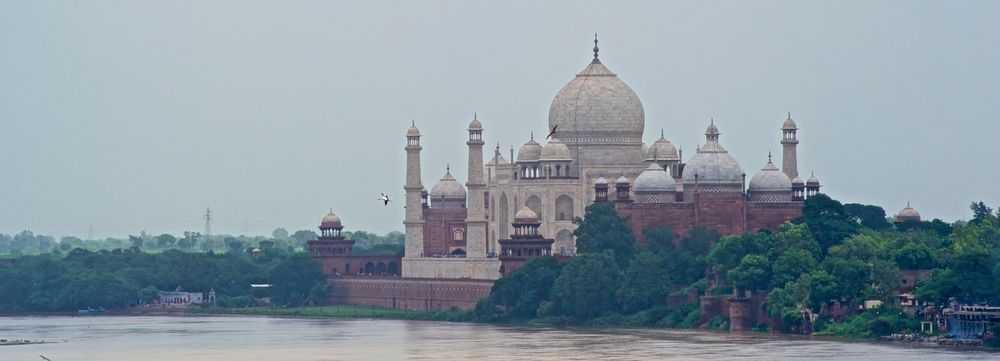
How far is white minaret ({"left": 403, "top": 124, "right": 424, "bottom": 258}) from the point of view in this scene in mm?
110688

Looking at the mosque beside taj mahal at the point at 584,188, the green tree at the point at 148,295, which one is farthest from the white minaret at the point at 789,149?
the green tree at the point at 148,295

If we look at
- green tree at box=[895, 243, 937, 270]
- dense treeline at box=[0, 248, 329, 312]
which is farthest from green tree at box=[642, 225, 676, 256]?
dense treeline at box=[0, 248, 329, 312]

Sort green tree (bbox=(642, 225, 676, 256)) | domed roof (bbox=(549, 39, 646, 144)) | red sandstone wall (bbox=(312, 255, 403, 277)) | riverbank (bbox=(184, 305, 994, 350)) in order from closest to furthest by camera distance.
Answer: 1. riverbank (bbox=(184, 305, 994, 350))
2. green tree (bbox=(642, 225, 676, 256))
3. domed roof (bbox=(549, 39, 646, 144))
4. red sandstone wall (bbox=(312, 255, 403, 277))

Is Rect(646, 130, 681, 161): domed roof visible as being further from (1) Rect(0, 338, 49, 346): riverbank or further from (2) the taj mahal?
(1) Rect(0, 338, 49, 346): riverbank

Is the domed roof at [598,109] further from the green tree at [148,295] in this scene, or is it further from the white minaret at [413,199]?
the green tree at [148,295]

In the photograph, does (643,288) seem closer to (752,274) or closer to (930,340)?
(752,274)

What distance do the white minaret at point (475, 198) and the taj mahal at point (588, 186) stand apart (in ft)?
0.13

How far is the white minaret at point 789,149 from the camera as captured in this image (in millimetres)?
107688

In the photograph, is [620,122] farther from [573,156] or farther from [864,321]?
[864,321]

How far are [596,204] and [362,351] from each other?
20.0 m

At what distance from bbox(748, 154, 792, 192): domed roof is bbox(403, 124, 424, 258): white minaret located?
570 inches

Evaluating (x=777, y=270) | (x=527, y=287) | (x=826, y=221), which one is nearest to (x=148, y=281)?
(x=527, y=287)

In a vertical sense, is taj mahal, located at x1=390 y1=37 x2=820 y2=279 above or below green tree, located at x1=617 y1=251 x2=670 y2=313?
above

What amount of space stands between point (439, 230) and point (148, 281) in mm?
14562
